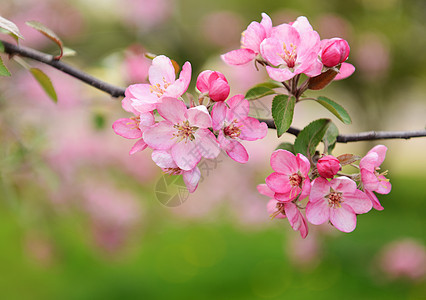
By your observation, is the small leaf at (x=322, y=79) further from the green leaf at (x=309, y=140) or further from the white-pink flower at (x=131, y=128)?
the white-pink flower at (x=131, y=128)

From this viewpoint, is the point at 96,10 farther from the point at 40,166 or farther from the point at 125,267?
the point at 40,166

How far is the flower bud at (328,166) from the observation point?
29.1 inches

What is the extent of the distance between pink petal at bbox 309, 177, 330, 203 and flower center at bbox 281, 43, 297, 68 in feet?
0.73

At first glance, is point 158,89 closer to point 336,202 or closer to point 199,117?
point 199,117

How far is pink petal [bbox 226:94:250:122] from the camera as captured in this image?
782 millimetres

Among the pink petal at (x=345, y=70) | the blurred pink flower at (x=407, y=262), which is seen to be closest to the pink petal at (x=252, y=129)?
the pink petal at (x=345, y=70)

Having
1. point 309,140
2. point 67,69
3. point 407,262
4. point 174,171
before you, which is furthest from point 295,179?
point 407,262

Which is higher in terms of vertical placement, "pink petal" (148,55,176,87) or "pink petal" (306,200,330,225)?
"pink petal" (148,55,176,87)

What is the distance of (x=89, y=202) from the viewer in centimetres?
334

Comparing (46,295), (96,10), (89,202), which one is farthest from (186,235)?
(96,10)

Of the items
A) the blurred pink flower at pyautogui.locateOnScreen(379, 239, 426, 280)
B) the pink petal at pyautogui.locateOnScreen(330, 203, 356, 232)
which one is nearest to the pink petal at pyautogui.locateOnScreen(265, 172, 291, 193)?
the pink petal at pyautogui.locateOnScreen(330, 203, 356, 232)

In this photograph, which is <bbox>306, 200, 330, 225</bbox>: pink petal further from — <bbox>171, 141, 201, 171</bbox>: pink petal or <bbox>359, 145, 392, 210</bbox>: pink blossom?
<bbox>171, 141, 201, 171</bbox>: pink petal

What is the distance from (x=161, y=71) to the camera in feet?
2.73

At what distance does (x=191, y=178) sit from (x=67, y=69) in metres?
0.37
